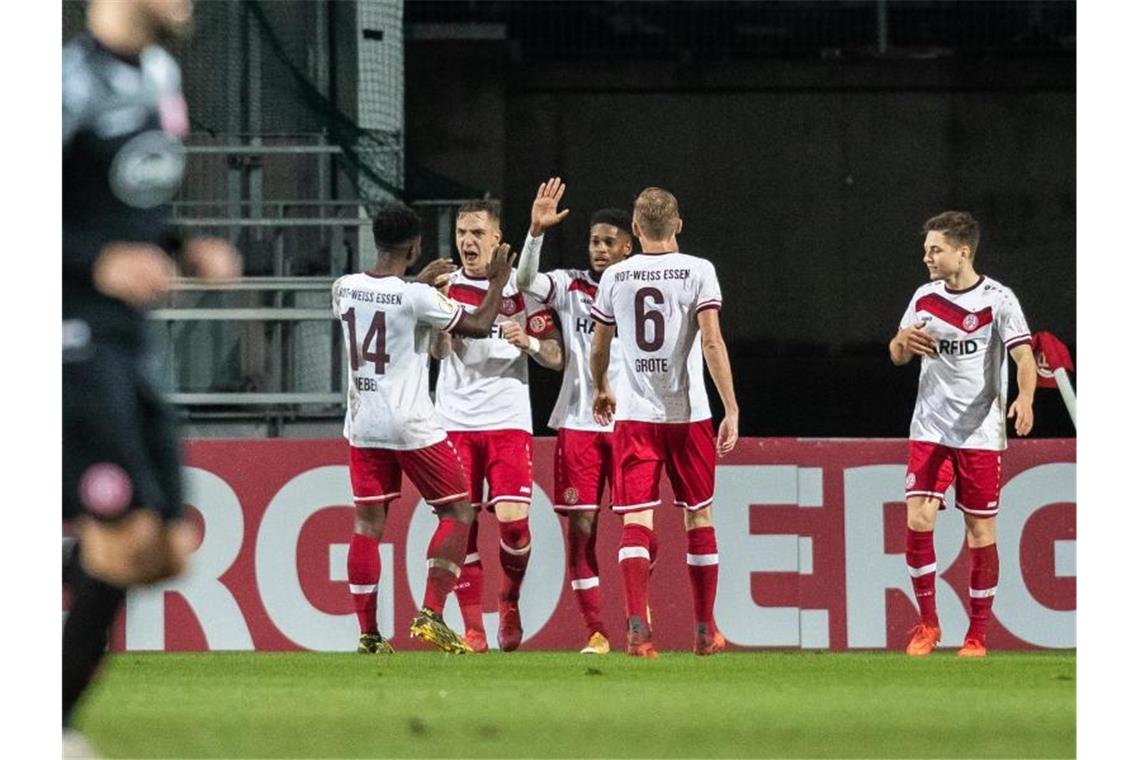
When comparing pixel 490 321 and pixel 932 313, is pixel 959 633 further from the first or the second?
pixel 490 321

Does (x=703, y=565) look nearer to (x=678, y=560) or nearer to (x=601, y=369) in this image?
(x=601, y=369)

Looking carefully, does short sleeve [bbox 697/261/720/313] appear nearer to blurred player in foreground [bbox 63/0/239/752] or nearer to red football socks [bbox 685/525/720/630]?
red football socks [bbox 685/525/720/630]

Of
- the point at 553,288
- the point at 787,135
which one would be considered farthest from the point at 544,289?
the point at 787,135

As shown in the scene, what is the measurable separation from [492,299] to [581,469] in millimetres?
1450

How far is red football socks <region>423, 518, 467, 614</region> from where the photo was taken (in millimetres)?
8328

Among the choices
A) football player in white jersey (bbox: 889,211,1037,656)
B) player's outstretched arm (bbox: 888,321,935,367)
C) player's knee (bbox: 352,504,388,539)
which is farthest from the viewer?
football player in white jersey (bbox: 889,211,1037,656)

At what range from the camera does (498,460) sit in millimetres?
9086

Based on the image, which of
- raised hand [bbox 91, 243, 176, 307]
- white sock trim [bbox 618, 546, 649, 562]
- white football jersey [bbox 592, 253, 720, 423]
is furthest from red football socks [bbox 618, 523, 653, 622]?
raised hand [bbox 91, 243, 176, 307]

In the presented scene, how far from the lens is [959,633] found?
995 centimetres

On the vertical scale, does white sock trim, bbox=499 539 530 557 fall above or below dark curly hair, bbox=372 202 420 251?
below

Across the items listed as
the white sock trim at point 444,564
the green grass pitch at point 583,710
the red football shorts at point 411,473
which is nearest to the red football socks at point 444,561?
the white sock trim at point 444,564

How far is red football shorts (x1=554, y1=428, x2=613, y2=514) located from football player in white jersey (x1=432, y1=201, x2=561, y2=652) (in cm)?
18
